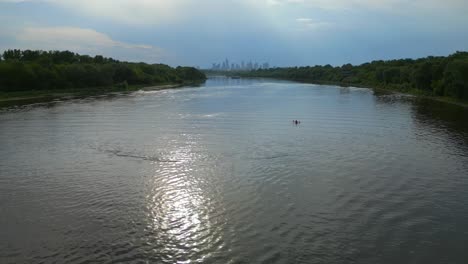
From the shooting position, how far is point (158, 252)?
10258 mm

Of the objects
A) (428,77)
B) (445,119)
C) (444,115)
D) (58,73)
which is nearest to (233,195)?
(445,119)

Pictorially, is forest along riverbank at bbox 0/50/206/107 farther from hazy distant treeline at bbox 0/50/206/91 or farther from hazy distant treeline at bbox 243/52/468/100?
hazy distant treeline at bbox 243/52/468/100

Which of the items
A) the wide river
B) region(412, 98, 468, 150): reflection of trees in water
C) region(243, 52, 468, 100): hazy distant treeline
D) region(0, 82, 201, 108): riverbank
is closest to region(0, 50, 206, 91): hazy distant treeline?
region(0, 82, 201, 108): riverbank

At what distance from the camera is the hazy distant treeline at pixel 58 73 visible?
56875mm

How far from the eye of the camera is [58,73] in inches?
2544

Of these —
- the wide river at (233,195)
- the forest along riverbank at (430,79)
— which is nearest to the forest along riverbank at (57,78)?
the wide river at (233,195)

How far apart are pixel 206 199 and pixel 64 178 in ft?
20.9

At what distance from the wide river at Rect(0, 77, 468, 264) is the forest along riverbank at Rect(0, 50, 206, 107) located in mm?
31578

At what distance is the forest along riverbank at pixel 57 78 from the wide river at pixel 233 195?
1243 inches

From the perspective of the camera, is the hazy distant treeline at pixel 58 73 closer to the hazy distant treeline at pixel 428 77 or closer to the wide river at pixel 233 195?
the wide river at pixel 233 195

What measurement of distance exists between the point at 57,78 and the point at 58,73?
1559 mm

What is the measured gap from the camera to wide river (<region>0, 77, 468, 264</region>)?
34.3ft

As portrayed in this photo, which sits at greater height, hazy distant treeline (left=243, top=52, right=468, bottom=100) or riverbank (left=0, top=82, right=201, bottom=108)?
hazy distant treeline (left=243, top=52, right=468, bottom=100)

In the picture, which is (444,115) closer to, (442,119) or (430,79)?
(442,119)
